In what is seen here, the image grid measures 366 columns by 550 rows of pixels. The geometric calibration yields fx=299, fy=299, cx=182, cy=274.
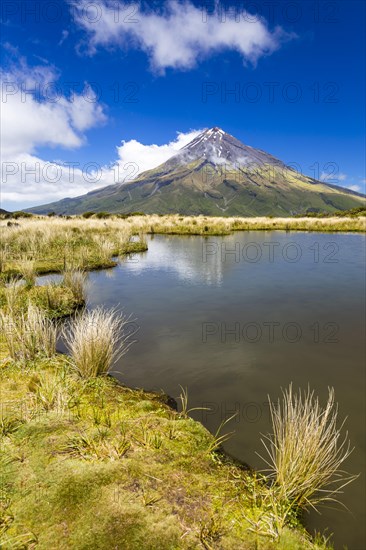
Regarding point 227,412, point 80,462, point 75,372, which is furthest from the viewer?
point 75,372

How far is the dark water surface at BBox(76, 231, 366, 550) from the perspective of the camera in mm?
4113

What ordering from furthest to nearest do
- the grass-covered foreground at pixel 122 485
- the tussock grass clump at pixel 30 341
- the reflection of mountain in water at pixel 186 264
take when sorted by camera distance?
the reflection of mountain in water at pixel 186 264 < the tussock grass clump at pixel 30 341 < the grass-covered foreground at pixel 122 485

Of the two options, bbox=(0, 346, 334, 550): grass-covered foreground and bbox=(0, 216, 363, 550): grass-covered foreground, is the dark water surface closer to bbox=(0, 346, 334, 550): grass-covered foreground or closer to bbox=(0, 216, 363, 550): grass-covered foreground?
bbox=(0, 216, 363, 550): grass-covered foreground

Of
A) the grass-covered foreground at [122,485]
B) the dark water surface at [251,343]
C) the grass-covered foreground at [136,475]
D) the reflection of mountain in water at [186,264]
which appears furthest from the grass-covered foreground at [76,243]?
the grass-covered foreground at [122,485]

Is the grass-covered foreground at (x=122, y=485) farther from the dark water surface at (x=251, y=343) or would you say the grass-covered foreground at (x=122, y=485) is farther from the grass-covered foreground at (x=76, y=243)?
the grass-covered foreground at (x=76, y=243)

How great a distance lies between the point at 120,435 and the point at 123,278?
10188 mm

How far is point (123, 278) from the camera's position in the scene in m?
13.5

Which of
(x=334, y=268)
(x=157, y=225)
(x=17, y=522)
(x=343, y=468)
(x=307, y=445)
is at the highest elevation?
(x=157, y=225)

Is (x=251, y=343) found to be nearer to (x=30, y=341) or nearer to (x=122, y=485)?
(x=122, y=485)

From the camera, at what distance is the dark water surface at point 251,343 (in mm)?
4113

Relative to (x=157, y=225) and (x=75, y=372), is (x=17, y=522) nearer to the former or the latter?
(x=75, y=372)

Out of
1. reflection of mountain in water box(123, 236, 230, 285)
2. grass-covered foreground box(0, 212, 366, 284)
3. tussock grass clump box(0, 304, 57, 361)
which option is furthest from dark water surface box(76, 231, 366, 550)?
grass-covered foreground box(0, 212, 366, 284)

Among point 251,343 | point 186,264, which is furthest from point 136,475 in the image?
point 186,264

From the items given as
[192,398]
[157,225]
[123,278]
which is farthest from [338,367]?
[157,225]
